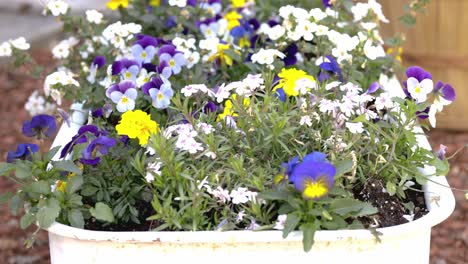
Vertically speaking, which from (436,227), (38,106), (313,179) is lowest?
(436,227)

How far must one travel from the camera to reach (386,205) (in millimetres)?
1609

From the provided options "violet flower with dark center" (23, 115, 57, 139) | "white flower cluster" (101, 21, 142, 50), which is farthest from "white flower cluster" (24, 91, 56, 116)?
"violet flower with dark center" (23, 115, 57, 139)

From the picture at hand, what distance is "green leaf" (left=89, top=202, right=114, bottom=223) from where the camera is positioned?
5.03 feet

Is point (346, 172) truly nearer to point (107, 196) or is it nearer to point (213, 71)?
point (107, 196)

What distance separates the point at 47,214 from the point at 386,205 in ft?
2.15

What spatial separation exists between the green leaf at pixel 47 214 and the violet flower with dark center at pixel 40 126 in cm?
37

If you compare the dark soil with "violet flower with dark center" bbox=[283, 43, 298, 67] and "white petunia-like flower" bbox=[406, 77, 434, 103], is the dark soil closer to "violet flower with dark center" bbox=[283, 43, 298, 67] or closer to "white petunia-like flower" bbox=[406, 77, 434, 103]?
"white petunia-like flower" bbox=[406, 77, 434, 103]

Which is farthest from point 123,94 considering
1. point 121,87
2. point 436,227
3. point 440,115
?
point 440,115

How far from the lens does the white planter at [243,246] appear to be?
143 cm

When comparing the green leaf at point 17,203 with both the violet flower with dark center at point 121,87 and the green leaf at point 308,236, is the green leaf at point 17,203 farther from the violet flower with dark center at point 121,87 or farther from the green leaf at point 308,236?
the green leaf at point 308,236

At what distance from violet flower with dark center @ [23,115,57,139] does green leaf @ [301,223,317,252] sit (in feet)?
2.39

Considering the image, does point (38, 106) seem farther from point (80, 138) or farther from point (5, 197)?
point (5, 197)

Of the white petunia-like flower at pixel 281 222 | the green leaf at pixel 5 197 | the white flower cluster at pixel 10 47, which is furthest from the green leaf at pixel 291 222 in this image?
the white flower cluster at pixel 10 47

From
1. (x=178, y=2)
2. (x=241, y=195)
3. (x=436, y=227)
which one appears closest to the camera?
(x=241, y=195)
